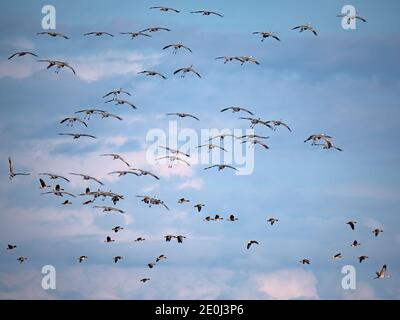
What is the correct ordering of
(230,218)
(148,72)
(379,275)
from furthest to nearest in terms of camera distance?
(148,72) → (230,218) → (379,275)

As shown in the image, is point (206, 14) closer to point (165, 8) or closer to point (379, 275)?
point (165, 8)

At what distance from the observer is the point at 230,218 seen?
486ft

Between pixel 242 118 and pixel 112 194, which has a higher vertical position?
pixel 242 118

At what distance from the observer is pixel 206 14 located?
14950 centimetres

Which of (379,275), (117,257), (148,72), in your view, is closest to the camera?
(379,275)
